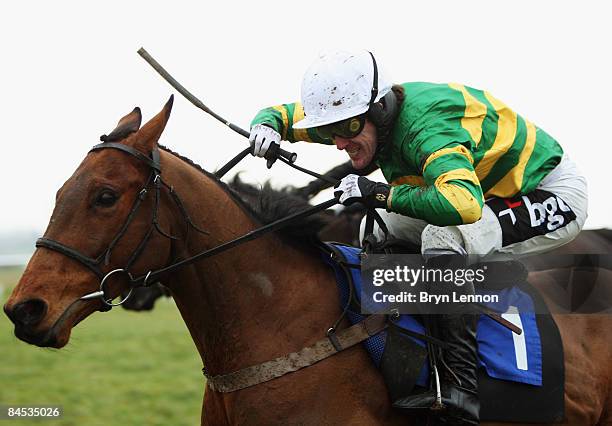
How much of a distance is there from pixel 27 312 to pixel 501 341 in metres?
1.99

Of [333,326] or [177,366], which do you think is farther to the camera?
[177,366]

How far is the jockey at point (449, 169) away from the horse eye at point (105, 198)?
871 mm

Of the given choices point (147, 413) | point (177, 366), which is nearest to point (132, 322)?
point (177, 366)

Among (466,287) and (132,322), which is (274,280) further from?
(132,322)

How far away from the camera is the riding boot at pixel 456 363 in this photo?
3.54 m

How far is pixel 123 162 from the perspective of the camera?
11.0 feet

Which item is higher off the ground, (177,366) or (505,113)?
(505,113)

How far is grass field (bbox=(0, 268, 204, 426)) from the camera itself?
7410 mm

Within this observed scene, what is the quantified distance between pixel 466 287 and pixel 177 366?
21.7 feet

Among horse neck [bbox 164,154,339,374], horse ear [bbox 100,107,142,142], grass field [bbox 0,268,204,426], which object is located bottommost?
grass field [bbox 0,268,204,426]

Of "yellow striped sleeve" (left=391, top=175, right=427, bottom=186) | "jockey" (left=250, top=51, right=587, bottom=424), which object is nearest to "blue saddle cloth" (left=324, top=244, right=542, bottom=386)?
"jockey" (left=250, top=51, right=587, bottom=424)

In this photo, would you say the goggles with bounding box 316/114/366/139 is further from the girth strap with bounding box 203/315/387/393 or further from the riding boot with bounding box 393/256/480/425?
the girth strap with bounding box 203/315/387/393

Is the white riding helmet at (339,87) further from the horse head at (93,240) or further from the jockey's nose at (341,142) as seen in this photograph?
the horse head at (93,240)

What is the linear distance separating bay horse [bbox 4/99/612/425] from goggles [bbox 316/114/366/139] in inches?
16.2
